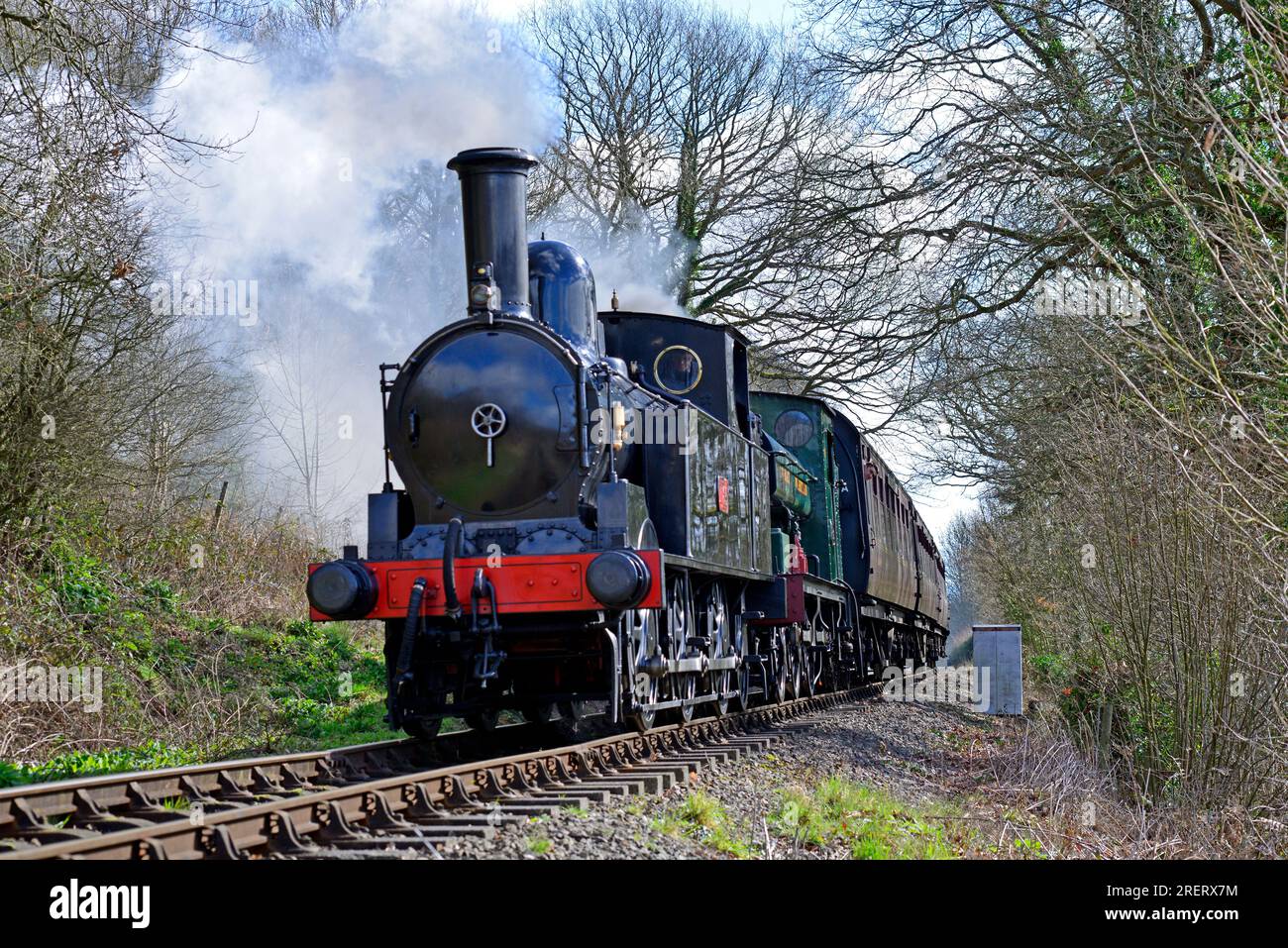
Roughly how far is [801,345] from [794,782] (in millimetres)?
11360

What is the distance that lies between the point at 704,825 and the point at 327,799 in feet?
5.81

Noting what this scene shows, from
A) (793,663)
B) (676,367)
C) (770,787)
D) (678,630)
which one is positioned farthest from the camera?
(793,663)

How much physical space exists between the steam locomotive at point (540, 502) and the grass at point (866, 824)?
135 centimetres

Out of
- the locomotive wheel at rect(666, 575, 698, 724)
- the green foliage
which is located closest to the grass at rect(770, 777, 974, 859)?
the locomotive wheel at rect(666, 575, 698, 724)

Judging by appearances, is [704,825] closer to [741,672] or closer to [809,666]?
[741,672]

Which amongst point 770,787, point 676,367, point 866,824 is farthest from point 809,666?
point 866,824

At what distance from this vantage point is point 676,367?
950 centimetres

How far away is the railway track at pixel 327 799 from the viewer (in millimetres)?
4316

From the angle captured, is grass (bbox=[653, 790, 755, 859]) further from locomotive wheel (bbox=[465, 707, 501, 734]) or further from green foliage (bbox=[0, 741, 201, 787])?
green foliage (bbox=[0, 741, 201, 787])

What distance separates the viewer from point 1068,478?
35.2 ft

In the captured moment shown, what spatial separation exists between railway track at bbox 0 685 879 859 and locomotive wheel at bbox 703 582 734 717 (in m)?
1.22

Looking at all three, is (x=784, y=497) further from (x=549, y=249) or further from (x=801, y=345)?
(x=801, y=345)

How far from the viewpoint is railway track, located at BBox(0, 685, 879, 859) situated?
432cm
